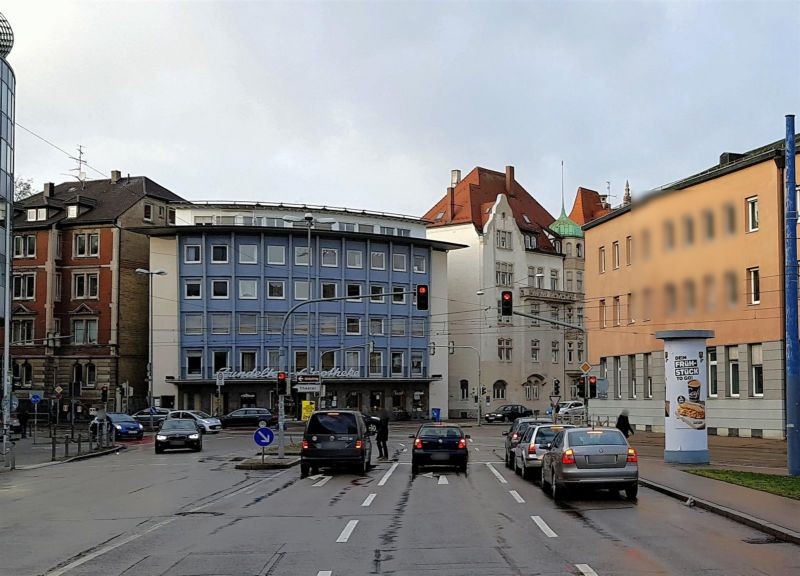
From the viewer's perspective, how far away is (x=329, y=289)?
262 feet

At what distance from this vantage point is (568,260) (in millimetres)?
103688

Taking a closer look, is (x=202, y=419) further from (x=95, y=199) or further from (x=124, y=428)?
(x=95, y=199)

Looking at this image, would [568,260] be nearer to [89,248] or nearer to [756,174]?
[89,248]

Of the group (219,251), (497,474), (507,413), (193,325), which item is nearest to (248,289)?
(219,251)

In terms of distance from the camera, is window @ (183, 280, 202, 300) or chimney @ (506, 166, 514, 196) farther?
chimney @ (506, 166, 514, 196)

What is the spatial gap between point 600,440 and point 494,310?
72585 millimetres

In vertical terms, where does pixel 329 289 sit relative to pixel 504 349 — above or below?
above

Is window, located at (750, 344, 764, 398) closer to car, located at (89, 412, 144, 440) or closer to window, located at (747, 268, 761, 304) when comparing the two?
window, located at (747, 268, 761, 304)

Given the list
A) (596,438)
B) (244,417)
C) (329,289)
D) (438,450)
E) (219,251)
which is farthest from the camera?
(329,289)

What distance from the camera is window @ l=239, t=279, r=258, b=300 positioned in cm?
7700

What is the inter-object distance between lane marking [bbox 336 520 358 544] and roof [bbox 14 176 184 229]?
217 feet

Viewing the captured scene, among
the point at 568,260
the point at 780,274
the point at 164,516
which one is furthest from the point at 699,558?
the point at 568,260

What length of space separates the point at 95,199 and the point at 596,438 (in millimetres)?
70919

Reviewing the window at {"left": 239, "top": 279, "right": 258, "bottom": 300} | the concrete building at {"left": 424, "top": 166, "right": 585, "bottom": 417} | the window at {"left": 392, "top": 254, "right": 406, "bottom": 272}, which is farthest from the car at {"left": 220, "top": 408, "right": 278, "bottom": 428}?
the concrete building at {"left": 424, "top": 166, "right": 585, "bottom": 417}
